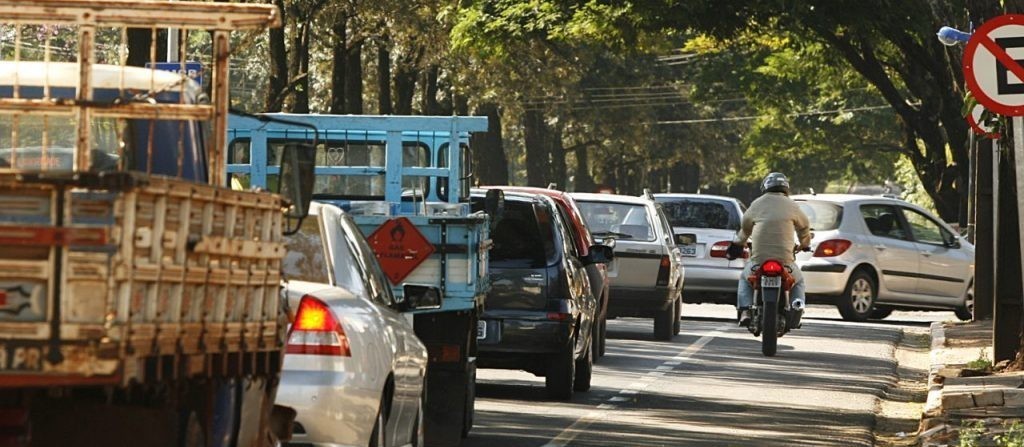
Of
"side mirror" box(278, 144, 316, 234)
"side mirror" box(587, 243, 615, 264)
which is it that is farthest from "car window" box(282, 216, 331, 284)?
"side mirror" box(587, 243, 615, 264)

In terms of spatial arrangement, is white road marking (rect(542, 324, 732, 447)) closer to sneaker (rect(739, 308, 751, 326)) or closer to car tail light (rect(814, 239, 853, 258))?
sneaker (rect(739, 308, 751, 326))

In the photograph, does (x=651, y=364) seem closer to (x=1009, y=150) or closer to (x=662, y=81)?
(x=1009, y=150)

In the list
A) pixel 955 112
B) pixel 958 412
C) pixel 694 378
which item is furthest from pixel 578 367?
pixel 955 112

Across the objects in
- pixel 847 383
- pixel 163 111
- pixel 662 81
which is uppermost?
pixel 662 81

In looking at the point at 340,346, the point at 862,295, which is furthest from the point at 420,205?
the point at 862,295

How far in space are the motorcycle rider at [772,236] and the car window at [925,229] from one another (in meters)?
Result: 8.46

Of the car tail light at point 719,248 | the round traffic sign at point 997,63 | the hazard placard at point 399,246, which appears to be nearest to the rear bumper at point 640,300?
the car tail light at point 719,248

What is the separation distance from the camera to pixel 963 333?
24406mm

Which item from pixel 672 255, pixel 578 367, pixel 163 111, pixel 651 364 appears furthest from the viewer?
pixel 672 255

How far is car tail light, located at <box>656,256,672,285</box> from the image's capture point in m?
23.1

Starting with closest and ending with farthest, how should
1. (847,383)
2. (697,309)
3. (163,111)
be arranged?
(163,111), (847,383), (697,309)

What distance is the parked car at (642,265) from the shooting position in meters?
23.1

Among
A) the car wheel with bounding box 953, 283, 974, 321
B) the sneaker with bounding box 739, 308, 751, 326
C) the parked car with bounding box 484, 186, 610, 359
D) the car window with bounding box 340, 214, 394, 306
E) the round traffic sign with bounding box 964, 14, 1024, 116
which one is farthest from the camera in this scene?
the car wheel with bounding box 953, 283, 974, 321

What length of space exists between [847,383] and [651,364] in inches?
86.4
